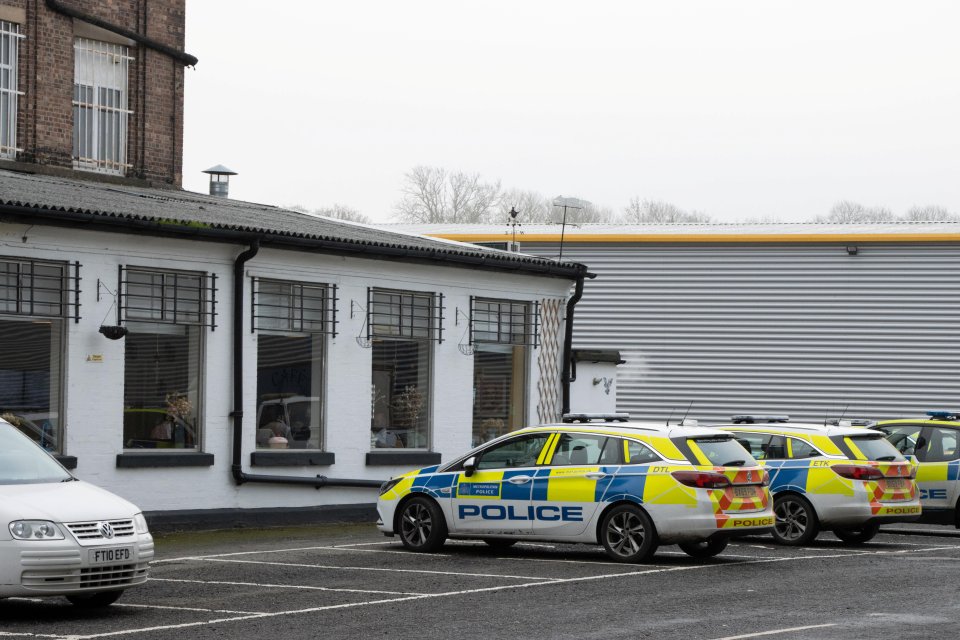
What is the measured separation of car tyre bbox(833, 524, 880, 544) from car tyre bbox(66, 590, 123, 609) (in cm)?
915

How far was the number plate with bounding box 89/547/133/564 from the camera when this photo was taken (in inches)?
423

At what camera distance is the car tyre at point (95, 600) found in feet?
37.0

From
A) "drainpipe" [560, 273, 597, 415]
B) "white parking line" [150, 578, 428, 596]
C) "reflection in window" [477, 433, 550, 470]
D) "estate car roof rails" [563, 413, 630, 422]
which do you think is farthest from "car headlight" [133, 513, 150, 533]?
"drainpipe" [560, 273, 597, 415]

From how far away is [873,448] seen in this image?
56.9ft

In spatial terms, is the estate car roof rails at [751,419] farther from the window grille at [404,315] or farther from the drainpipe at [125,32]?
the drainpipe at [125,32]

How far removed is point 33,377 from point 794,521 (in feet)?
29.1

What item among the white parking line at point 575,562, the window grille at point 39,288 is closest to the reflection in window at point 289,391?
the window grille at point 39,288

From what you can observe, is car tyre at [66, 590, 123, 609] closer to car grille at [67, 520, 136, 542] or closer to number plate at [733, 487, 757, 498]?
car grille at [67, 520, 136, 542]

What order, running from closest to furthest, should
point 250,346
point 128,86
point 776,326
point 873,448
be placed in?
point 873,448 < point 250,346 < point 128,86 < point 776,326

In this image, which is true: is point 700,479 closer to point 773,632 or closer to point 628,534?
point 628,534

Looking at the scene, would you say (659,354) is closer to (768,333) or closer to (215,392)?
(768,333)

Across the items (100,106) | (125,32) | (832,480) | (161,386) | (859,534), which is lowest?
(859,534)

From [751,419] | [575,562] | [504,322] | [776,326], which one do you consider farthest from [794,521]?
[776,326]

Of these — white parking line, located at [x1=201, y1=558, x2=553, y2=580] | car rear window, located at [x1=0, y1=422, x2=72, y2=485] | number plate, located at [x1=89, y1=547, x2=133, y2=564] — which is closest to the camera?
number plate, located at [x1=89, y1=547, x2=133, y2=564]
